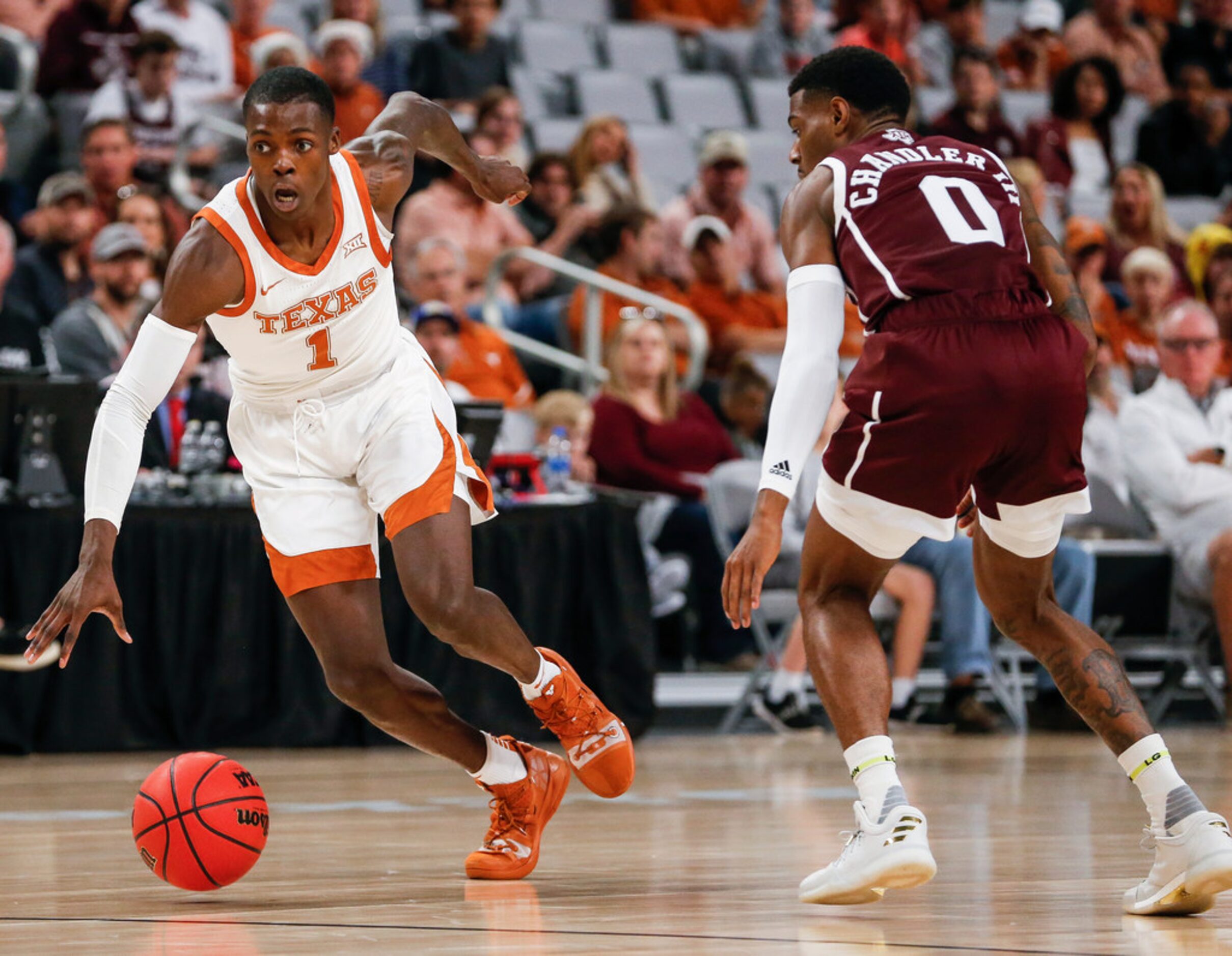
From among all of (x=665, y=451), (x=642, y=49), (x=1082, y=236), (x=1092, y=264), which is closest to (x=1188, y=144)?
(x=1082, y=236)

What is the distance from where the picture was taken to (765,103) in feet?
47.3

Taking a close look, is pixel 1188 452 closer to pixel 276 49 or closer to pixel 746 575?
pixel 276 49

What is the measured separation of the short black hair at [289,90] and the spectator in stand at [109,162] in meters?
5.96

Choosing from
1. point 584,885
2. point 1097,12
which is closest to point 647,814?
point 584,885

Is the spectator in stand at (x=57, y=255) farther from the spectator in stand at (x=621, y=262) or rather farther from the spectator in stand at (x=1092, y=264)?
the spectator in stand at (x=1092, y=264)

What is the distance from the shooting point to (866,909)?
375 centimetres

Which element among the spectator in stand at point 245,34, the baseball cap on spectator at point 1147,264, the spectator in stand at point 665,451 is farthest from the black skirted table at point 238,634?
the baseball cap on spectator at point 1147,264

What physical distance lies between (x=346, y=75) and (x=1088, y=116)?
637 centimetres

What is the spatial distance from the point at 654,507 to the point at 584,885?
528cm

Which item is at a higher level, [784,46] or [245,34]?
[245,34]

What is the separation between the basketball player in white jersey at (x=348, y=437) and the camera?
4.16m

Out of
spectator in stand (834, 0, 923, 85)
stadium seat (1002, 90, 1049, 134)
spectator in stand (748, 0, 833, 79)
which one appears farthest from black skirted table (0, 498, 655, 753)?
stadium seat (1002, 90, 1049, 134)

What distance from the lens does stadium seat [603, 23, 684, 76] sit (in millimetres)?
Result: 14273

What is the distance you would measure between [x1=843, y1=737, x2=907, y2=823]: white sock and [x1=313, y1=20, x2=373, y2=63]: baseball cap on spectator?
8.22 meters
